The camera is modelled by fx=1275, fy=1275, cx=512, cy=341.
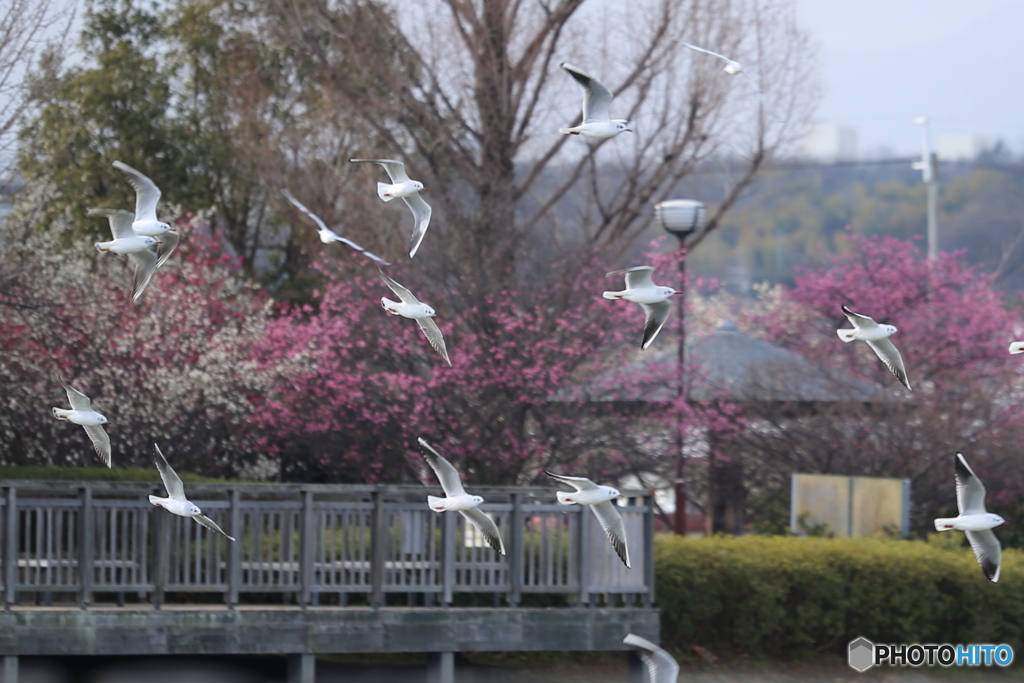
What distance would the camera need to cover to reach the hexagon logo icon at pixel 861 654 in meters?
12.3

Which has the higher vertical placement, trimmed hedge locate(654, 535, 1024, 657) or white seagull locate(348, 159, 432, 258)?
white seagull locate(348, 159, 432, 258)

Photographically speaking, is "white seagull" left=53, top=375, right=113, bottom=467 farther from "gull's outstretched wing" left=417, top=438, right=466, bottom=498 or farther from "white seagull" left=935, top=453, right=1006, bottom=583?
"white seagull" left=935, top=453, right=1006, bottom=583

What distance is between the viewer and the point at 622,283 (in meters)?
16.3

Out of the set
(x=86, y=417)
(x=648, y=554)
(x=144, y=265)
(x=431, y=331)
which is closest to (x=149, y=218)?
(x=144, y=265)

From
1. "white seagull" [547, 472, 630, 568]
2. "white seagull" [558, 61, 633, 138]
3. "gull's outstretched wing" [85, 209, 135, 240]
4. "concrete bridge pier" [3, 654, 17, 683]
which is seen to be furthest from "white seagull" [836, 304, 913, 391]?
"concrete bridge pier" [3, 654, 17, 683]

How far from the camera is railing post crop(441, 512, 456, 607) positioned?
10828mm

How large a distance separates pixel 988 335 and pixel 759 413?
3.48 m

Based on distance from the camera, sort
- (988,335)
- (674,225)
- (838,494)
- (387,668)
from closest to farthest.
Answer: (387,668) → (838,494) → (674,225) → (988,335)

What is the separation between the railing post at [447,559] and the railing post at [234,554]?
169 centimetres

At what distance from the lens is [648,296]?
9.88 metres

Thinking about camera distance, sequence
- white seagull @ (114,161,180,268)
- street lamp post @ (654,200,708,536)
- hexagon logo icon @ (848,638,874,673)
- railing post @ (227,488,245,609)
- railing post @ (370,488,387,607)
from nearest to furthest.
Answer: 1. white seagull @ (114,161,180,268)
2. railing post @ (227,488,245,609)
3. railing post @ (370,488,387,607)
4. hexagon logo icon @ (848,638,874,673)
5. street lamp post @ (654,200,708,536)

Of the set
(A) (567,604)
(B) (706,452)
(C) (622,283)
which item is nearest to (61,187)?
(C) (622,283)

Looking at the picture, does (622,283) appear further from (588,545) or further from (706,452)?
(588,545)
